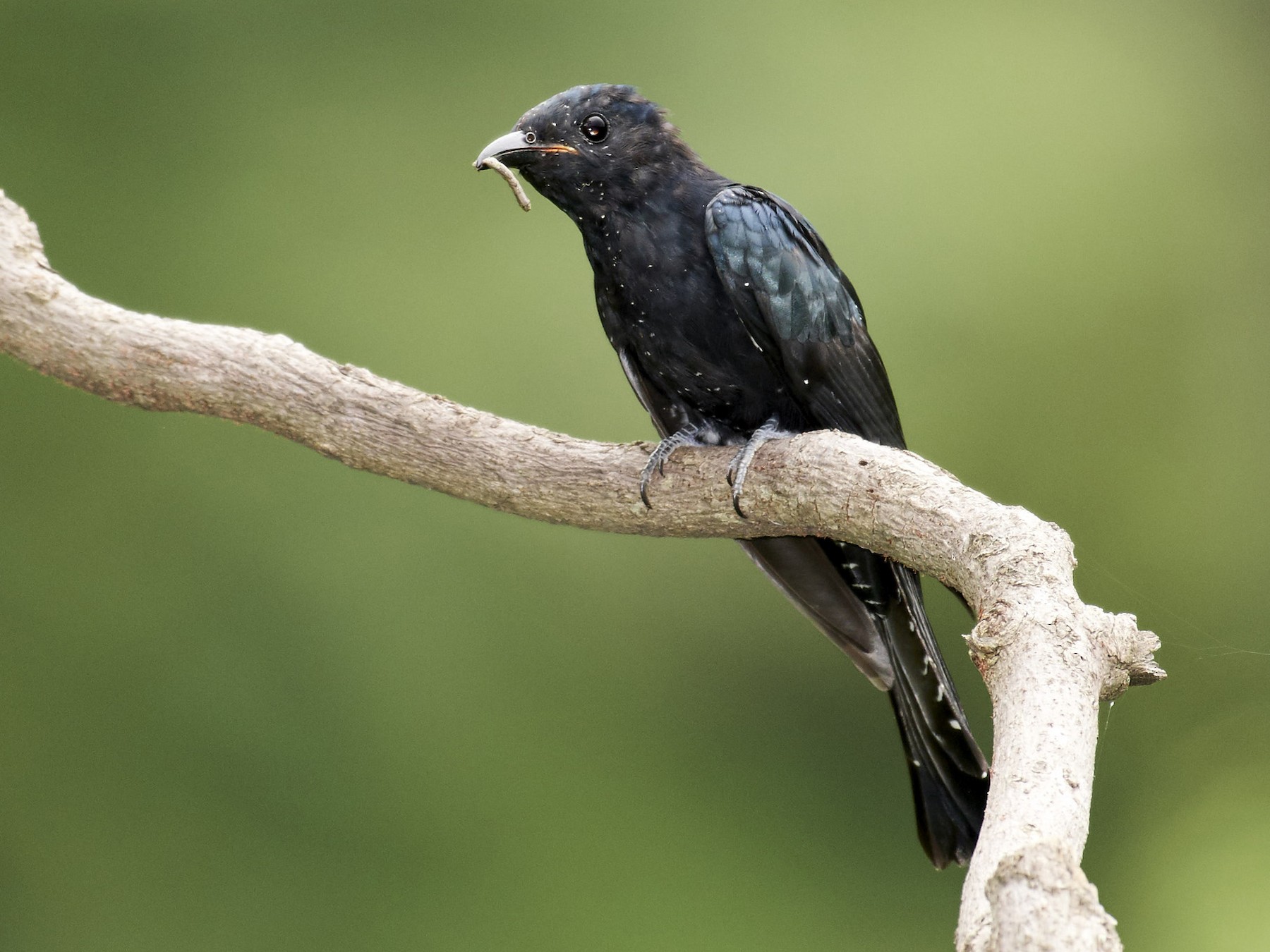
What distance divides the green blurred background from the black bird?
1.40 m

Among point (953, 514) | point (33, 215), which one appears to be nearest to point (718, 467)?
point (953, 514)

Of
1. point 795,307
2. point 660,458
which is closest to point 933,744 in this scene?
point 660,458

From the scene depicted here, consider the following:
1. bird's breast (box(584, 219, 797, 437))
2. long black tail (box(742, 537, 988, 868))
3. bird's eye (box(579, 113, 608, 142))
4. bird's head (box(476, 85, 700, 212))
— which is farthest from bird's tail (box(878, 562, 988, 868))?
bird's eye (box(579, 113, 608, 142))

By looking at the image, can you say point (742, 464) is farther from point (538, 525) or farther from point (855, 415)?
point (538, 525)

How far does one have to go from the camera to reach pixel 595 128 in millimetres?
2490

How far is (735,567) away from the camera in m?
3.92

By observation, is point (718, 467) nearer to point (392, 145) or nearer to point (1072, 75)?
point (392, 145)

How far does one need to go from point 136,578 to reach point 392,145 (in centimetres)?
170

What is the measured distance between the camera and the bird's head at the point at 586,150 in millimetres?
2455

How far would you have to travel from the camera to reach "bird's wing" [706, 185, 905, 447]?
237 cm

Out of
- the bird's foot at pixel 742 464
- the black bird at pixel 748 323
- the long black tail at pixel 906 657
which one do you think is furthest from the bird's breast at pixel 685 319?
the long black tail at pixel 906 657

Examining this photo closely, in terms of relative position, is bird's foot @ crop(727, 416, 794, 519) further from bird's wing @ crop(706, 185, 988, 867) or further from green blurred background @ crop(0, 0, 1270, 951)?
green blurred background @ crop(0, 0, 1270, 951)

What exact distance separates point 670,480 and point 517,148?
768 mm

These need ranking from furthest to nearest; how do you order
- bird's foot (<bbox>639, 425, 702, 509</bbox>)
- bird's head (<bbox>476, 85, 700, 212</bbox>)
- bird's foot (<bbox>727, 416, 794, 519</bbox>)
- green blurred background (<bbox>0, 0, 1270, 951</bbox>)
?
green blurred background (<bbox>0, 0, 1270, 951</bbox>)
bird's head (<bbox>476, 85, 700, 212</bbox>)
bird's foot (<bbox>639, 425, 702, 509</bbox>)
bird's foot (<bbox>727, 416, 794, 519</bbox>)
